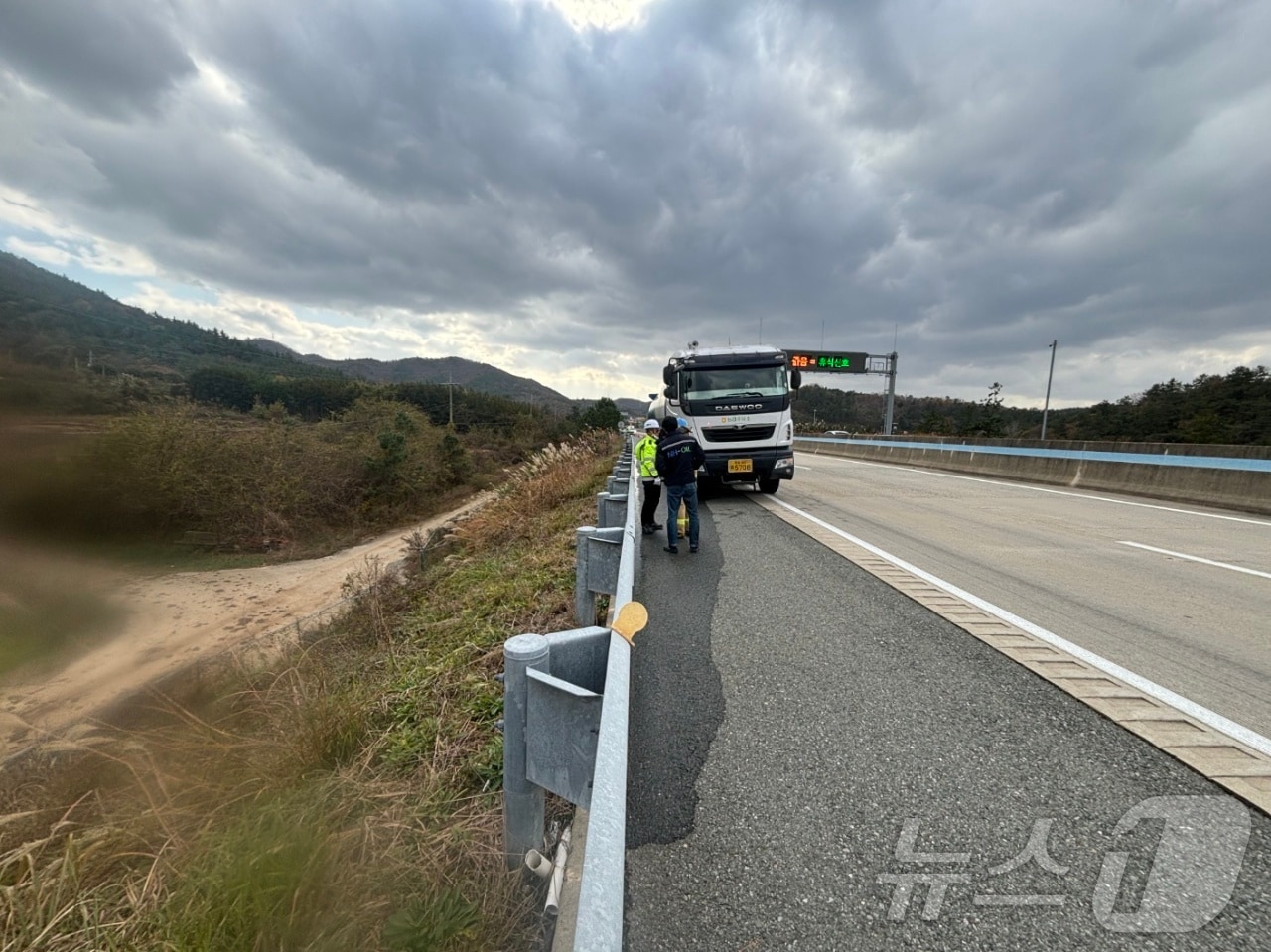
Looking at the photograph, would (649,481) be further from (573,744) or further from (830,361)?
(830,361)

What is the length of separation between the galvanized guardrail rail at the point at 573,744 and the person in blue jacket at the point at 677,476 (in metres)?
4.64

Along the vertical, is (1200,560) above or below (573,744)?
below

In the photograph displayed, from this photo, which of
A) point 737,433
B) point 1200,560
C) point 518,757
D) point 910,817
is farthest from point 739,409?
point 518,757

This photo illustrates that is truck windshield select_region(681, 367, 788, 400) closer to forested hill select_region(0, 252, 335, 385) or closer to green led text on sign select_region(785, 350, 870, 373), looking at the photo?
forested hill select_region(0, 252, 335, 385)

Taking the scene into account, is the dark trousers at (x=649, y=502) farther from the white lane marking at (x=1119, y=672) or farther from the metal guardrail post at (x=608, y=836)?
the metal guardrail post at (x=608, y=836)

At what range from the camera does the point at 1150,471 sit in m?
11.8

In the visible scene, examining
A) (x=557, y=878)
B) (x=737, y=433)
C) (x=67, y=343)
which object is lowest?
(x=557, y=878)

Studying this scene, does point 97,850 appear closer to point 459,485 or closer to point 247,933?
point 247,933

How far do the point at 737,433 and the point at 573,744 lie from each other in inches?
333

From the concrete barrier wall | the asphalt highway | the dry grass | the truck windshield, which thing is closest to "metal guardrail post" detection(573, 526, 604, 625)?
the asphalt highway

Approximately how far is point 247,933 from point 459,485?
37.5 metres

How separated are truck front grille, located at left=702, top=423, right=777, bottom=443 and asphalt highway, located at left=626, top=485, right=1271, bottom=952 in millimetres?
6189

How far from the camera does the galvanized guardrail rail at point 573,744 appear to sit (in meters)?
0.96

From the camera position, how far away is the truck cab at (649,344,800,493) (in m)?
9.46
